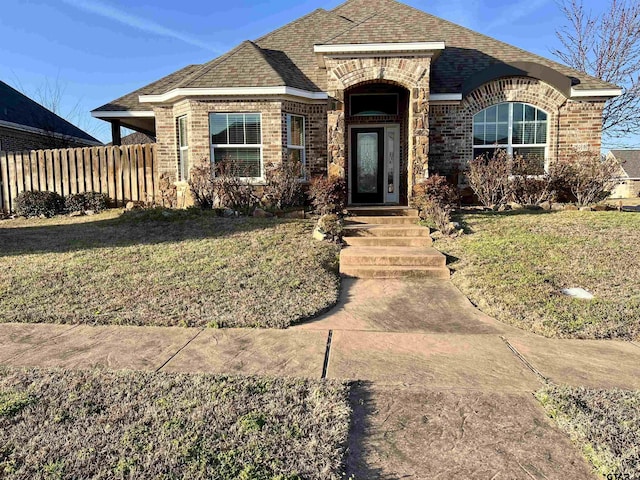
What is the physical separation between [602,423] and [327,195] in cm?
739

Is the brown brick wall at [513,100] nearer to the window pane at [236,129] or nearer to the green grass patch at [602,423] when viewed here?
the window pane at [236,129]

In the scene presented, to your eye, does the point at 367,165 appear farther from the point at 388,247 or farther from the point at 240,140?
the point at 388,247

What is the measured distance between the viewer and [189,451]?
7.93ft

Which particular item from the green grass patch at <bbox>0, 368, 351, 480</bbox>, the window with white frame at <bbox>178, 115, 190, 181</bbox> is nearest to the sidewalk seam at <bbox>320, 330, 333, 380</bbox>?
the green grass patch at <bbox>0, 368, 351, 480</bbox>

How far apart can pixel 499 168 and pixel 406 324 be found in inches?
280

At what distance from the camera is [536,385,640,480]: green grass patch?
2.34m

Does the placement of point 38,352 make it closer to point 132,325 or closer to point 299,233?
point 132,325

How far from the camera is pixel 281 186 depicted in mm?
10680

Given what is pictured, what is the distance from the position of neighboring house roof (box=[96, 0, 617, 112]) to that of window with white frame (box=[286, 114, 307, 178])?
89 cm

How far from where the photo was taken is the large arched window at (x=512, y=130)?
12.0m

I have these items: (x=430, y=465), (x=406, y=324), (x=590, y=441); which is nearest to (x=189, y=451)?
(x=430, y=465)

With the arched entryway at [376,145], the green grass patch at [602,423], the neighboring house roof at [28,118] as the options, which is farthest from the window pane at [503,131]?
the neighboring house roof at [28,118]

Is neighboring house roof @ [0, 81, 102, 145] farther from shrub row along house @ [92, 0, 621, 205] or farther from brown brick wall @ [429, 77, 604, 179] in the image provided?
brown brick wall @ [429, 77, 604, 179]

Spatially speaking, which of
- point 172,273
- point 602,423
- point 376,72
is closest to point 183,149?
point 376,72
